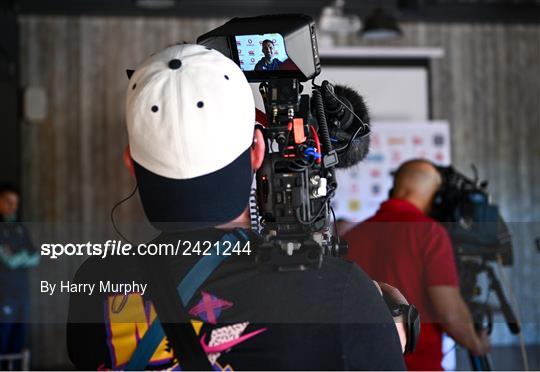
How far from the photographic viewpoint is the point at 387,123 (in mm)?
6906

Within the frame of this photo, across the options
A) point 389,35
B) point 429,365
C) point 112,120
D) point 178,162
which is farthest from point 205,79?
point 112,120

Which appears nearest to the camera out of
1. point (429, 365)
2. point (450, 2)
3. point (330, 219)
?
point (330, 219)

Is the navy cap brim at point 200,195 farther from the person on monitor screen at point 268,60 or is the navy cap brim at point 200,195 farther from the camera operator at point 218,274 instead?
the person on monitor screen at point 268,60

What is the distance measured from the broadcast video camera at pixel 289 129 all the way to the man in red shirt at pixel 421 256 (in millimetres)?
427

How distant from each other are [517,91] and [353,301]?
735 centimetres

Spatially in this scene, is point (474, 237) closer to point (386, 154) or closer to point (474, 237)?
point (474, 237)

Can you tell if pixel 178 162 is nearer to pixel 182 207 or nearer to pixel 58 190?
pixel 182 207

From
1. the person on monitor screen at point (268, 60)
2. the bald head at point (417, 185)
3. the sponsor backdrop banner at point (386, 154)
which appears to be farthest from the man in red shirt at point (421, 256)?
the sponsor backdrop banner at point (386, 154)

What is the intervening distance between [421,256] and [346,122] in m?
1.31

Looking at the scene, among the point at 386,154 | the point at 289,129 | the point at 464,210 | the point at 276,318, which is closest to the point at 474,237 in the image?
the point at 464,210

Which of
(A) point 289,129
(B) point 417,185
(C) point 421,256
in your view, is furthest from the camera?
(B) point 417,185

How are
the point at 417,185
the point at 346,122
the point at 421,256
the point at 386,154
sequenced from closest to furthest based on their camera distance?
1. the point at 346,122
2. the point at 421,256
3. the point at 417,185
4. the point at 386,154

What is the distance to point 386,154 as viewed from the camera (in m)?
6.93

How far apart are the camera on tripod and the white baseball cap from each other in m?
1.14
